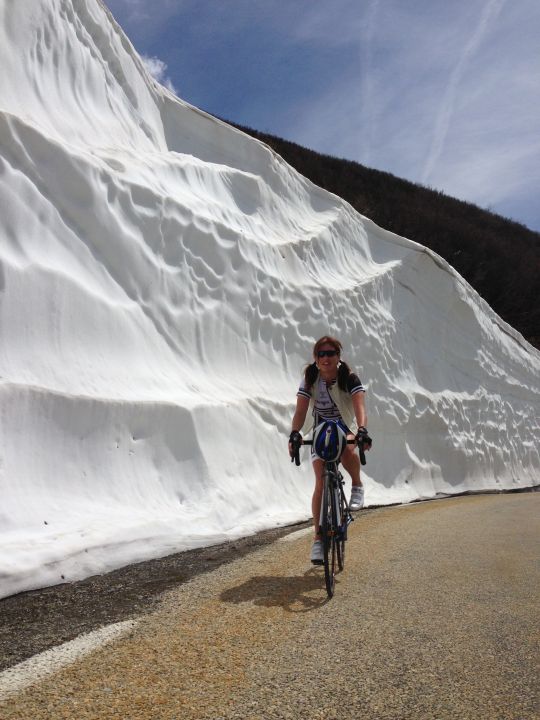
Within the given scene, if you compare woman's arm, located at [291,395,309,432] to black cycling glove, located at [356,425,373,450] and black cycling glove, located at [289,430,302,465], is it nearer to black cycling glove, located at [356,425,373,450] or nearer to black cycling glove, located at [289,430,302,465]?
A: black cycling glove, located at [289,430,302,465]

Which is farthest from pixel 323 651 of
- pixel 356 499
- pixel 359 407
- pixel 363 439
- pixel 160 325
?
pixel 160 325

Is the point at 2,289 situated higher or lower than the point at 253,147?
lower

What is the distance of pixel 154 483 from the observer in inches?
233

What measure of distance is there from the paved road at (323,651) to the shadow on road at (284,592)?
0.04 ft

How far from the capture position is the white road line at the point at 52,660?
2.39m

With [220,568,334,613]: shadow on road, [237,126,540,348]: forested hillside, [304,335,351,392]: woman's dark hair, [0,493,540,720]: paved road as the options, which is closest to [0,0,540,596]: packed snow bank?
[220,568,334,613]: shadow on road

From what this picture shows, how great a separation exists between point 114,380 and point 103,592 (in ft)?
8.77

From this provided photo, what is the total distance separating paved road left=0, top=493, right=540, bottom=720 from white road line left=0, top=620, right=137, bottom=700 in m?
0.06

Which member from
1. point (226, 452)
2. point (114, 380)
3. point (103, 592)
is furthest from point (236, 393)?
point (103, 592)

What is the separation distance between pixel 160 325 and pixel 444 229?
21.6 meters

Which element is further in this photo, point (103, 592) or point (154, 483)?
point (154, 483)

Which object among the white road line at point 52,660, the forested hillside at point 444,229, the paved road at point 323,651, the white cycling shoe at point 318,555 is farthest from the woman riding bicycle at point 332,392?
the forested hillside at point 444,229

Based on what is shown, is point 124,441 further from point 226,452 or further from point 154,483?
point 226,452

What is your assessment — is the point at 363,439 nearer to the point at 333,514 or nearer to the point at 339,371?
the point at 333,514
